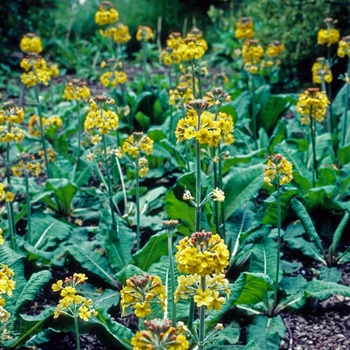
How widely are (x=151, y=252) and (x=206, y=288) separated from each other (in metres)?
1.20

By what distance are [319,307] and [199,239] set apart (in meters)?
1.58

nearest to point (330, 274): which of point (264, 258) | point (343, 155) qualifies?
point (264, 258)

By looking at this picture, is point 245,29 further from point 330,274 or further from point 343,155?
point 330,274

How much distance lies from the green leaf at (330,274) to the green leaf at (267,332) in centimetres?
51

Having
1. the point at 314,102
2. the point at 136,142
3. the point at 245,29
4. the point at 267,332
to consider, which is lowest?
the point at 267,332

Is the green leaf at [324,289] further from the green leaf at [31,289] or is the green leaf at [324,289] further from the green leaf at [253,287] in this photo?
the green leaf at [31,289]

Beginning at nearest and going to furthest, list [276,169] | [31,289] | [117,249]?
[276,169]
[31,289]
[117,249]

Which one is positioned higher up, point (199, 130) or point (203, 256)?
point (199, 130)

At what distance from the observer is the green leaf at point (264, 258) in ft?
11.0

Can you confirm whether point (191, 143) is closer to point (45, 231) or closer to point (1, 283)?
point (45, 231)

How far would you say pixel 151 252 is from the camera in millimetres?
3297

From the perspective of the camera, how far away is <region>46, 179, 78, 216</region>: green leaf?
14.3ft

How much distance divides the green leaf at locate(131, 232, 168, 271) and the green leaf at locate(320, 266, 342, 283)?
996 mm

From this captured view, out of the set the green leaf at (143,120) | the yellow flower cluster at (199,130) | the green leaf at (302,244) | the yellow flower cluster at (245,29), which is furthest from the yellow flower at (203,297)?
the yellow flower cluster at (245,29)
